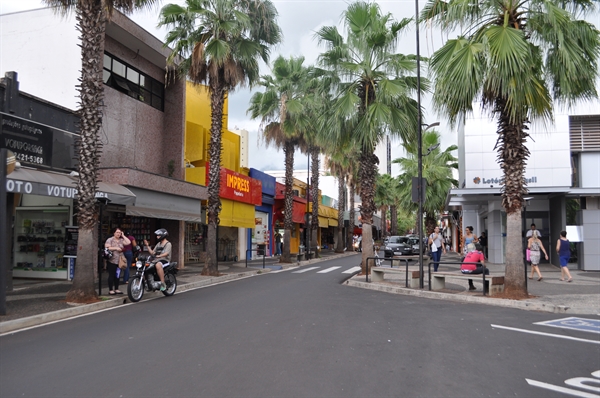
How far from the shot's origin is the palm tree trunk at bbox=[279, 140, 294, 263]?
2918 centimetres

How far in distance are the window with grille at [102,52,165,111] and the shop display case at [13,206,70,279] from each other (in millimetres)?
5162

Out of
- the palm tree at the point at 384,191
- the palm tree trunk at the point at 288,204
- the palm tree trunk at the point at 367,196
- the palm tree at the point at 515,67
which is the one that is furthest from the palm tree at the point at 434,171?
the palm tree at the point at 515,67

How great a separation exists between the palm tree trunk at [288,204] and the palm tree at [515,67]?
58.4 ft

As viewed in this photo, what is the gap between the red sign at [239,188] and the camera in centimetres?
2536

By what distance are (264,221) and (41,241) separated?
65.6 feet

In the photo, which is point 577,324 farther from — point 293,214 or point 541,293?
point 293,214

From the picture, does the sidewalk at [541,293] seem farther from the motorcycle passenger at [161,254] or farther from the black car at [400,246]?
the black car at [400,246]

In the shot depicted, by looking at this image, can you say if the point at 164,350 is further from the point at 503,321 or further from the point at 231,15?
the point at 231,15

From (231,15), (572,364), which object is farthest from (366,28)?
(572,364)

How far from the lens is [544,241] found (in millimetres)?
23375

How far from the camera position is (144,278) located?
12.5 meters

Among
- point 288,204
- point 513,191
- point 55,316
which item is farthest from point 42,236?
point 288,204

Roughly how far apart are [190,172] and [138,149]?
376cm

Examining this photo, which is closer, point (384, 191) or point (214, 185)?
point (214, 185)
